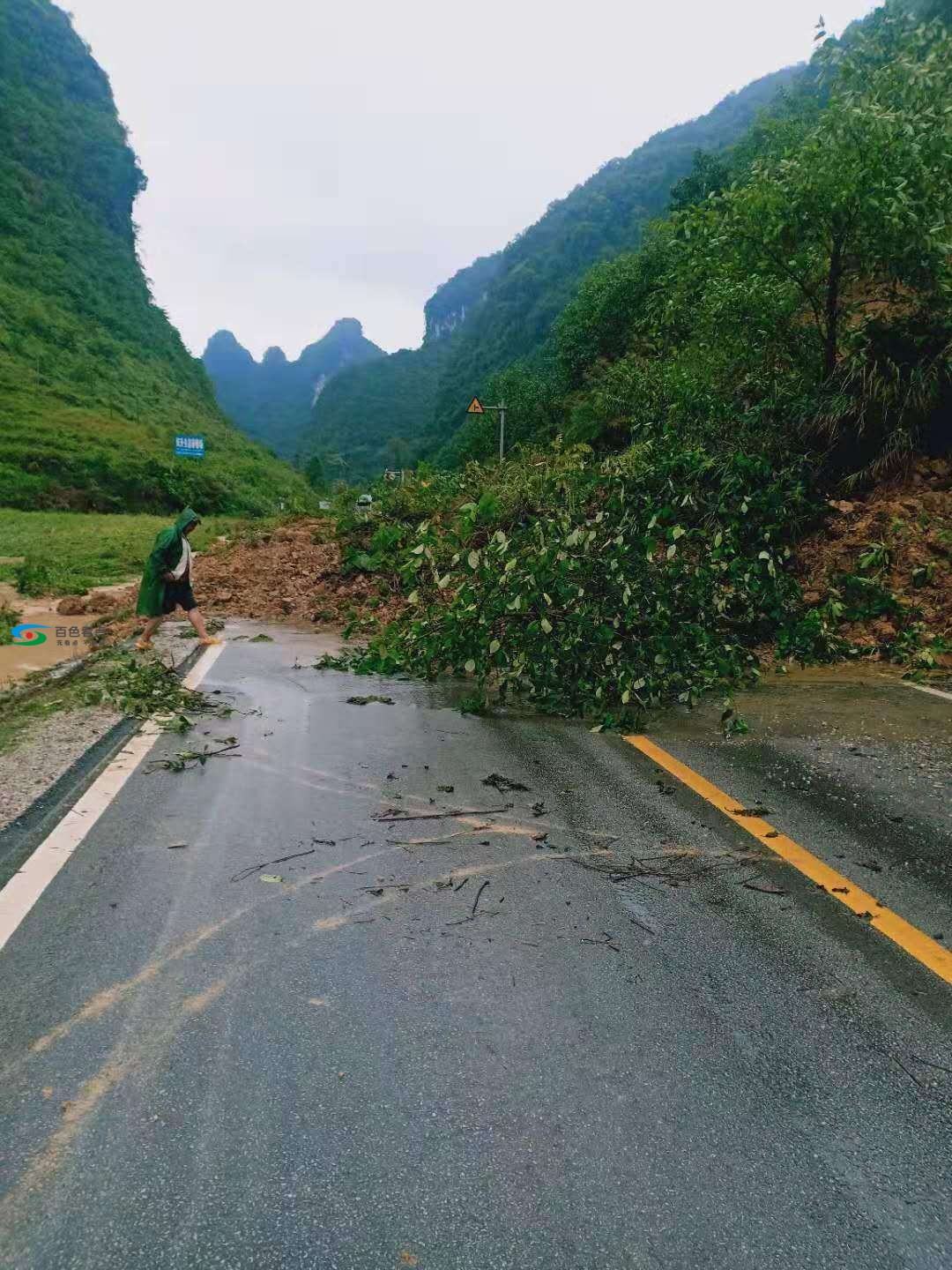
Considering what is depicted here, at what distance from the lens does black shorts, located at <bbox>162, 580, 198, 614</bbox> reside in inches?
405

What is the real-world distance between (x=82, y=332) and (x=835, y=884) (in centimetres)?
8972

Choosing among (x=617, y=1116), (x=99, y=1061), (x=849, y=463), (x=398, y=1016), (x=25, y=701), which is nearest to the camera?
(x=617, y=1116)

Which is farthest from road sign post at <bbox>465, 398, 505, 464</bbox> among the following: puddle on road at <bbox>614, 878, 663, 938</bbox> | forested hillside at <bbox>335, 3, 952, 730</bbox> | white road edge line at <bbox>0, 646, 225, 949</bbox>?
puddle on road at <bbox>614, 878, 663, 938</bbox>

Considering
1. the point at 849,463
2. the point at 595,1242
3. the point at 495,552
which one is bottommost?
the point at 595,1242

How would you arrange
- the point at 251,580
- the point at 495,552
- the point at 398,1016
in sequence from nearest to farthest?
the point at 398,1016 < the point at 495,552 < the point at 251,580

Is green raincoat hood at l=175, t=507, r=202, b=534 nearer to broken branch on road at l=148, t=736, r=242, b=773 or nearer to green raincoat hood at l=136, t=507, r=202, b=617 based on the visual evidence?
green raincoat hood at l=136, t=507, r=202, b=617

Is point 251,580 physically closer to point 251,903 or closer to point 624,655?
point 624,655

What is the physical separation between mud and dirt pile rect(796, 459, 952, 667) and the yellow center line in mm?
5074

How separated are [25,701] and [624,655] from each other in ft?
16.6

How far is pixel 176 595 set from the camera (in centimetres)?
1040

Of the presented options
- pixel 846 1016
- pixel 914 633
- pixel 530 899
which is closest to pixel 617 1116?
pixel 846 1016

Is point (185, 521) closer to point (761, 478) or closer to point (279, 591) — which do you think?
point (279, 591)

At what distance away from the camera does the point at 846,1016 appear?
9.21 feet

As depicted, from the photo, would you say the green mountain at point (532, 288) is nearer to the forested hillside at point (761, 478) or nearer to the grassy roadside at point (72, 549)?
the grassy roadside at point (72, 549)
